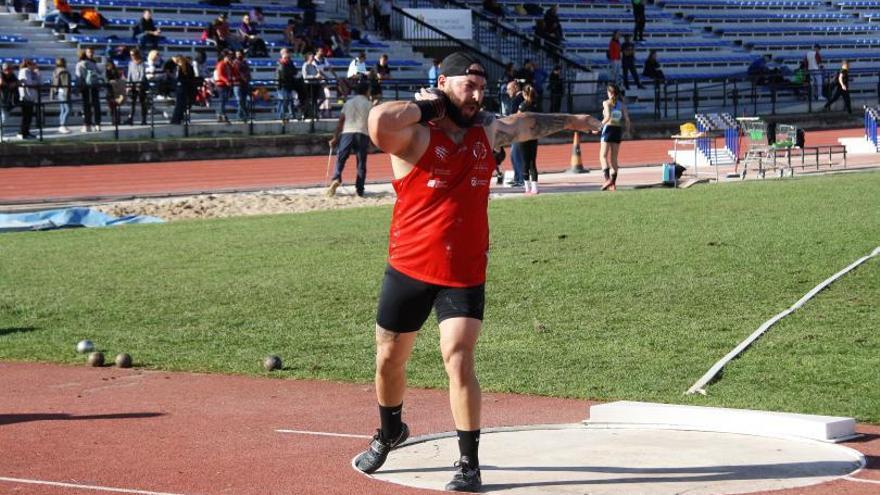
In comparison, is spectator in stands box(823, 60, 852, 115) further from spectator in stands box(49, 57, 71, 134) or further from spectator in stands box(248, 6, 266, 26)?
spectator in stands box(49, 57, 71, 134)

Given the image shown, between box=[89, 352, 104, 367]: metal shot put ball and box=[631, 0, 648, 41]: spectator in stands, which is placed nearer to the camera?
box=[89, 352, 104, 367]: metal shot put ball

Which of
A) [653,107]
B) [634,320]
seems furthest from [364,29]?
[634,320]

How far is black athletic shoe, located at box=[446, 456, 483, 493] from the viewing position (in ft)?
22.3

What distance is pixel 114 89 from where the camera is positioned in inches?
1325

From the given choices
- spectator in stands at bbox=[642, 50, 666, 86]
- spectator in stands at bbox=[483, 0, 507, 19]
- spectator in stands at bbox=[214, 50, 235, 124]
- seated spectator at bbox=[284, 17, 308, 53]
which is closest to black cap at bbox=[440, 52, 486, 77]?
spectator in stands at bbox=[214, 50, 235, 124]

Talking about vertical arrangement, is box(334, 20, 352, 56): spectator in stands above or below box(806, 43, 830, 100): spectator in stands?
above

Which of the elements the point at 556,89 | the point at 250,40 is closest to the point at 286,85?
the point at 250,40

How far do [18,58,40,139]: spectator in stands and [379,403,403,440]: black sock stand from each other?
26964mm

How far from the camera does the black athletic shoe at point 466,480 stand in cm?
680

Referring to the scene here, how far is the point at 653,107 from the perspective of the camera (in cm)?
4512

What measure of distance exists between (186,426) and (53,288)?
22.9ft

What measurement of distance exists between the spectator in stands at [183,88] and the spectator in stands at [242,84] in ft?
3.49

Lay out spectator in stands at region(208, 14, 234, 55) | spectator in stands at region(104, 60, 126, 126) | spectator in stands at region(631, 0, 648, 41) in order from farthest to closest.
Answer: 1. spectator in stands at region(631, 0, 648, 41)
2. spectator in stands at region(208, 14, 234, 55)
3. spectator in stands at region(104, 60, 126, 126)

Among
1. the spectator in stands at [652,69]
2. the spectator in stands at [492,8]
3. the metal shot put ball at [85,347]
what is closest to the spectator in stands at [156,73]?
the spectator in stands at [492,8]
